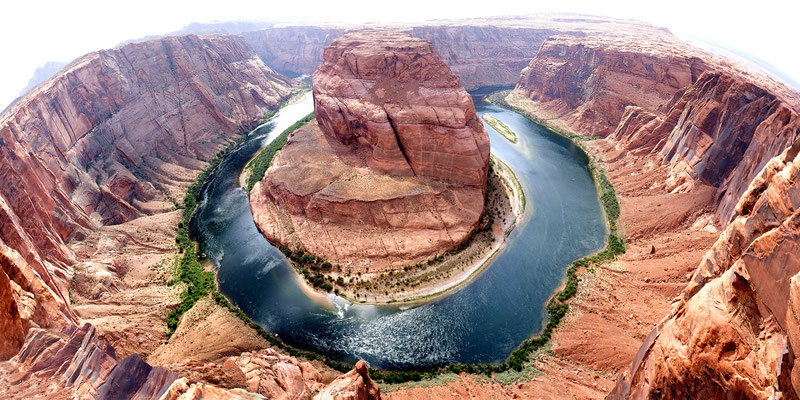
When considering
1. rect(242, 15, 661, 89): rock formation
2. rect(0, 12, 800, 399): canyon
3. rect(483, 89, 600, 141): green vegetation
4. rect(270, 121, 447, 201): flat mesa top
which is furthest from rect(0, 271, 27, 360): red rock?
rect(242, 15, 661, 89): rock formation

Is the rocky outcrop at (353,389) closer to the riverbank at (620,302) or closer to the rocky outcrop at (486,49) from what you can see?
the riverbank at (620,302)

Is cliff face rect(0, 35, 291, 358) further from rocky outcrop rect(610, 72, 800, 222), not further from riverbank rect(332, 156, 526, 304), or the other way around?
rocky outcrop rect(610, 72, 800, 222)

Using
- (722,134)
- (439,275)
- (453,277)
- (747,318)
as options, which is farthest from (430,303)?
(722,134)

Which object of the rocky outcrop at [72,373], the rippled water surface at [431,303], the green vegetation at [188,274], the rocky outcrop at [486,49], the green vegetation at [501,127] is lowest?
the rippled water surface at [431,303]

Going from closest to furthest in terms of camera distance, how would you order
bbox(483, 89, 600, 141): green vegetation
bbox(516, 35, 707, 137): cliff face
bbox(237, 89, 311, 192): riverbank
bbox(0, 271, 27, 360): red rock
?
bbox(0, 271, 27, 360): red rock, bbox(237, 89, 311, 192): riverbank, bbox(516, 35, 707, 137): cliff face, bbox(483, 89, 600, 141): green vegetation

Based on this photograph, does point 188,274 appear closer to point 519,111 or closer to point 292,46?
point 519,111

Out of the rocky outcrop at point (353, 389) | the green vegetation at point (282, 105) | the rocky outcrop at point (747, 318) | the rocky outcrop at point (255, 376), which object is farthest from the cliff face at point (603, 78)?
the green vegetation at point (282, 105)
